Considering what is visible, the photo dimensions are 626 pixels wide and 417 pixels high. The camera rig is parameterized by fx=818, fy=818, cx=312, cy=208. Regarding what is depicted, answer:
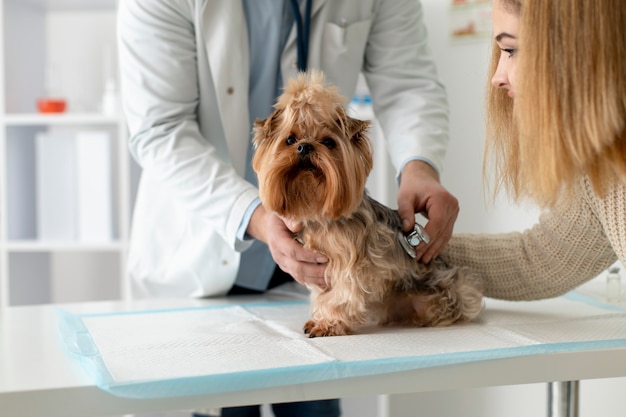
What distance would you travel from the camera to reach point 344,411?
10.3 ft

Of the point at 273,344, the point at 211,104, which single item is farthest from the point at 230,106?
the point at 273,344

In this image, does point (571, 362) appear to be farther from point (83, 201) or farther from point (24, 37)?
point (24, 37)

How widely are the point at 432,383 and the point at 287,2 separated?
95cm

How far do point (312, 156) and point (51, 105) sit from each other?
6.01 ft

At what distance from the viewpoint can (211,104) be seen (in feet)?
5.96

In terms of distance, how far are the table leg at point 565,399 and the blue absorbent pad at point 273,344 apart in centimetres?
15

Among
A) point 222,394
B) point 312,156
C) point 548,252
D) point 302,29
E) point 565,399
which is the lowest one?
point 565,399

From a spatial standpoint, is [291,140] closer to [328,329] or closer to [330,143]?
[330,143]

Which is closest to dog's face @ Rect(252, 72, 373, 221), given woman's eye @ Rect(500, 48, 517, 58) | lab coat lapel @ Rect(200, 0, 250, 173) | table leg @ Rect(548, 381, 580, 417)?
woman's eye @ Rect(500, 48, 517, 58)

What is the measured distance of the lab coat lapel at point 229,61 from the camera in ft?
5.70

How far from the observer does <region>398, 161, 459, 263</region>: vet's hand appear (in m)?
1.53

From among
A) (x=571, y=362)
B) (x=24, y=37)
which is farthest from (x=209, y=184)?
(x=24, y=37)

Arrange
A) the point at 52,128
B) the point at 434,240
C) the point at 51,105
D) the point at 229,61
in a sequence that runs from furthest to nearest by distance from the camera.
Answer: the point at 52,128, the point at 51,105, the point at 229,61, the point at 434,240

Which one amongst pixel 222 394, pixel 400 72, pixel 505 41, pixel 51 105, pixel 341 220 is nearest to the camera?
pixel 222 394
